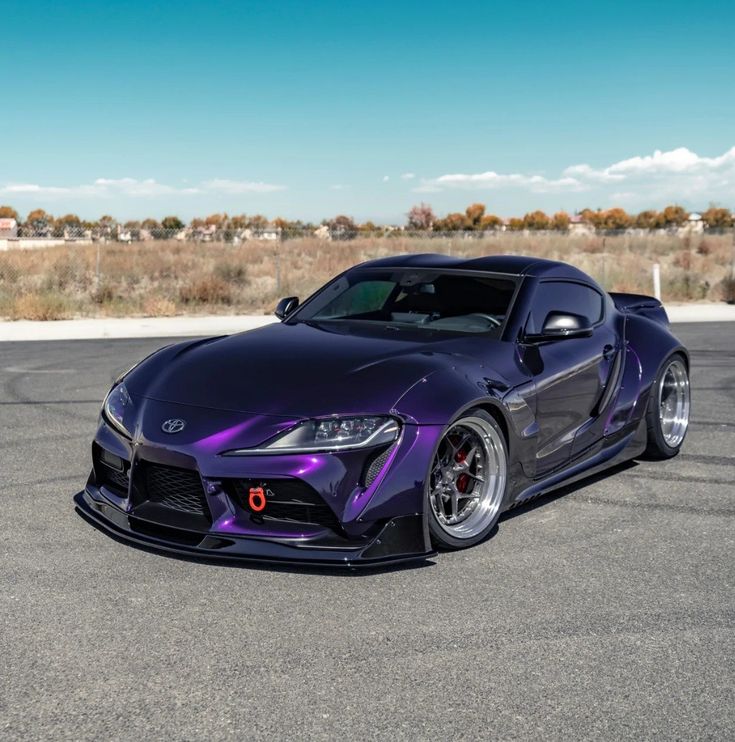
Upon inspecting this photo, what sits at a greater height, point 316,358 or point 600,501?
point 316,358

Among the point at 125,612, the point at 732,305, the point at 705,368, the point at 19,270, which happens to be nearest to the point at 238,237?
the point at 19,270

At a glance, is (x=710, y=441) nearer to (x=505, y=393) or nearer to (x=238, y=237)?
(x=505, y=393)

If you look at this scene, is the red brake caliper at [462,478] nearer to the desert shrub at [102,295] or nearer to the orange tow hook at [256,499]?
the orange tow hook at [256,499]

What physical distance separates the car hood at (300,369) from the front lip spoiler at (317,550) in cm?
57

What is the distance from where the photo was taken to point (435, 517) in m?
5.04

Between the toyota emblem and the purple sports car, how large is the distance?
1cm

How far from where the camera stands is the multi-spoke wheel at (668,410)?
7.16m

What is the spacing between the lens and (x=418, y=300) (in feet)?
21.2

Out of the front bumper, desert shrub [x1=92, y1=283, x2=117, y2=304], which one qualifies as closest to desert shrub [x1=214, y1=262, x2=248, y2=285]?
desert shrub [x1=92, y1=283, x2=117, y2=304]

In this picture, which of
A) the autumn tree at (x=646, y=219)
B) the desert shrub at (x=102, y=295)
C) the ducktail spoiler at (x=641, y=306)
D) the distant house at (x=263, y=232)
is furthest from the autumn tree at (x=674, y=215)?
the ducktail spoiler at (x=641, y=306)

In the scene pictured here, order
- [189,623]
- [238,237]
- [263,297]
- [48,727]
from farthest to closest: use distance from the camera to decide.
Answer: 1. [238,237]
2. [263,297]
3. [189,623]
4. [48,727]

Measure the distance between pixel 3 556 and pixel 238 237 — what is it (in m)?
41.7

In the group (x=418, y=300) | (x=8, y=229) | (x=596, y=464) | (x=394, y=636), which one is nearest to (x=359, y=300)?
(x=418, y=300)

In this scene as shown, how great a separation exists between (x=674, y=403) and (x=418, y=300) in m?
2.42
